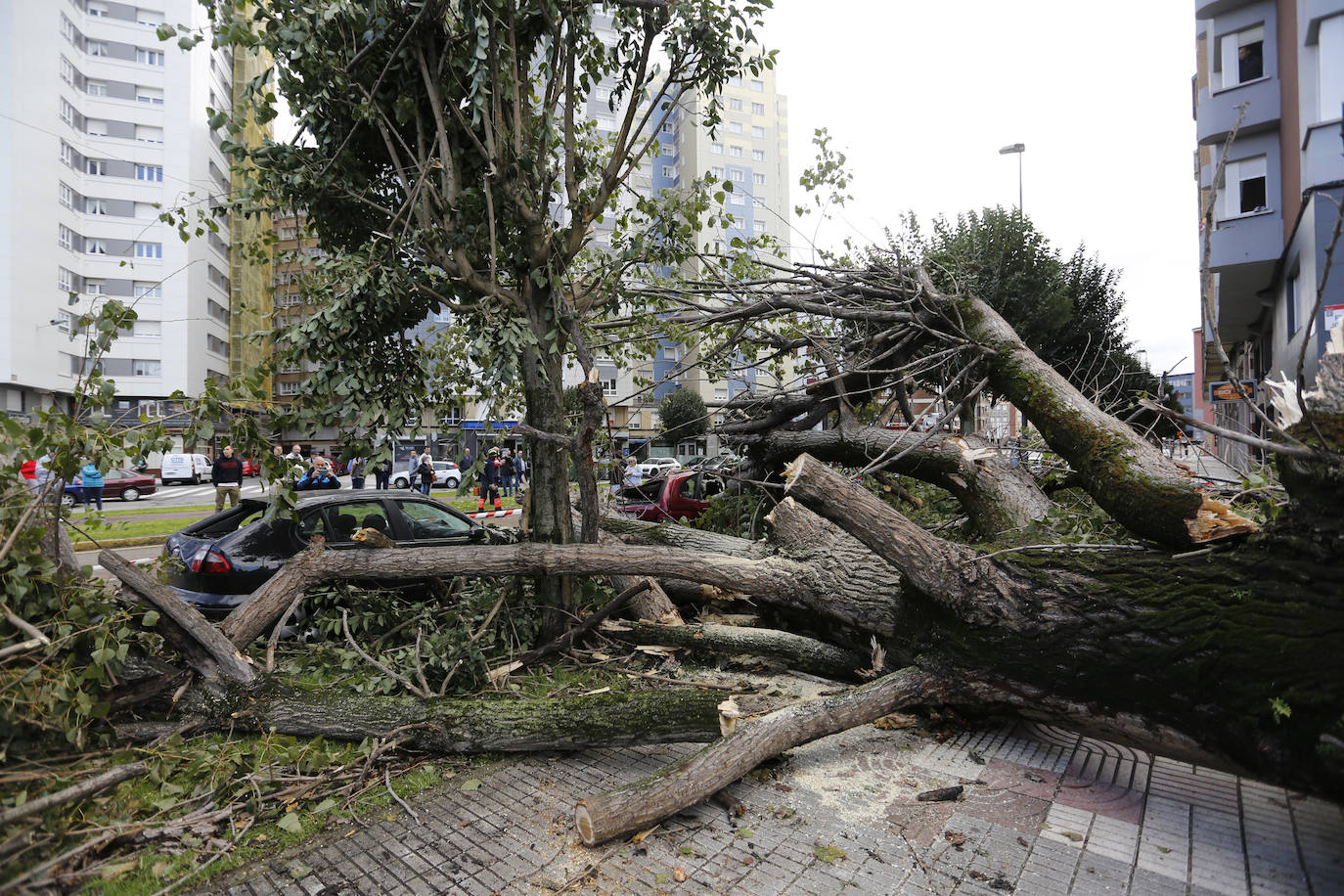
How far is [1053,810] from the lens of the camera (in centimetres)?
330

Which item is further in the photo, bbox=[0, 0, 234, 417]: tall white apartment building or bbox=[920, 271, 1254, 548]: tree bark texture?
bbox=[0, 0, 234, 417]: tall white apartment building

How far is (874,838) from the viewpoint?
3094 mm

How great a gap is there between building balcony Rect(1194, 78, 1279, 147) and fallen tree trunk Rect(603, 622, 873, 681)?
18.5 metres

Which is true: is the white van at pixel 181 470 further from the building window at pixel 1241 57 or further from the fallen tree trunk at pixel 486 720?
the building window at pixel 1241 57

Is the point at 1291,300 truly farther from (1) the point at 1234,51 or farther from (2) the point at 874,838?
(2) the point at 874,838

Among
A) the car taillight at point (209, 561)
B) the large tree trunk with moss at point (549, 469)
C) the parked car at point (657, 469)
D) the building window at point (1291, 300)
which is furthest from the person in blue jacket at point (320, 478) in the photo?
the building window at point (1291, 300)

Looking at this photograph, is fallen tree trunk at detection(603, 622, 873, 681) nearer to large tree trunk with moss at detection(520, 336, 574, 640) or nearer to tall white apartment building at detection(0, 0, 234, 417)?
large tree trunk with moss at detection(520, 336, 574, 640)

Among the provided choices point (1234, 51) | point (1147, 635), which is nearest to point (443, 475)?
point (1234, 51)

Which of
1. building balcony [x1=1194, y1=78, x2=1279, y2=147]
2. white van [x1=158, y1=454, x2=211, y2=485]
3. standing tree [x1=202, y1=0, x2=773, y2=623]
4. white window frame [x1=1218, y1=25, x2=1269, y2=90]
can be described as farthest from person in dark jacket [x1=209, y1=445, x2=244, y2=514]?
white window frame [x1=1218, y1=25, x2=1269, y2=90]

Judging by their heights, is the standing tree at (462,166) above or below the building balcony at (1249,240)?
below

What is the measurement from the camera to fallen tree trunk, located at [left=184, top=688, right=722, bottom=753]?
3844 millimetres

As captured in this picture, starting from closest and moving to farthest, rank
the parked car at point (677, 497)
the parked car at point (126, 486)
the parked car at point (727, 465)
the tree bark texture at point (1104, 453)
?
the tree bark texture at point (1104, 453)
the parked car at point (727, 465)
the parked car at point (677, 497)
the parked car at point (126, 486)

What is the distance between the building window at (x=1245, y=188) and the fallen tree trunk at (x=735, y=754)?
19241 mm

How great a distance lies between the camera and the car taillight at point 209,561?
5746 mm
